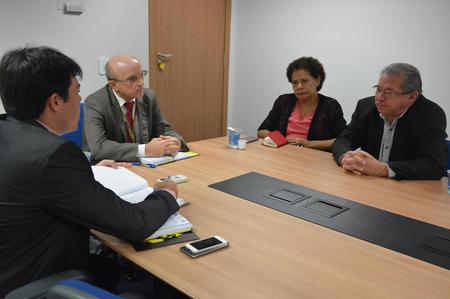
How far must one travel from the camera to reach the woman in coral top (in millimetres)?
3037

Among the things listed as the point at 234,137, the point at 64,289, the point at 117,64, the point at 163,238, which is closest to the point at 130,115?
the point at 117,64

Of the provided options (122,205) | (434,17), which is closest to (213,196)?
(122,205)

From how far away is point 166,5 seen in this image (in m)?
4.23

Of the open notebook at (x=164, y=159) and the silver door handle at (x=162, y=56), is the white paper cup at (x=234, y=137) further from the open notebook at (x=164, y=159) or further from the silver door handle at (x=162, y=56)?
the silver door handle at (x=162, y=56)

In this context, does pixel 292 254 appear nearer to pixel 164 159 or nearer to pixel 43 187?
pixel 43 187

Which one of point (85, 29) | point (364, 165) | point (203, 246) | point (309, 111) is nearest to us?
point (203, 246)

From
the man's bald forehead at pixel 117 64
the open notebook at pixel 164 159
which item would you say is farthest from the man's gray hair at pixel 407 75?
the man's bald forehead at pixel 117 64

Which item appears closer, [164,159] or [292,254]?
[292,254]

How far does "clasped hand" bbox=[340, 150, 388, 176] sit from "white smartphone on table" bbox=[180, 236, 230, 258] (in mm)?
1077

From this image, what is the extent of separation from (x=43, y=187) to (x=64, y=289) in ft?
1.48

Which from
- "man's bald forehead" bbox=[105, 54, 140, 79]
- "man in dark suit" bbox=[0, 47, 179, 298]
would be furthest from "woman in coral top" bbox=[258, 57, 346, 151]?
"man in dark suit" bbox=[0, 47, 179, 298]

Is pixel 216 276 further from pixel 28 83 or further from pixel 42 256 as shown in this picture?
pixel 28 83

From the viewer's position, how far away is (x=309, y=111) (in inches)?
123

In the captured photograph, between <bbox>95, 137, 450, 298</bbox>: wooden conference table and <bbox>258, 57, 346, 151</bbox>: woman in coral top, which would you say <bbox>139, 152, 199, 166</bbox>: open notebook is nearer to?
<bbox>95, 137, 450, 298</bbox>: wooden conference table
